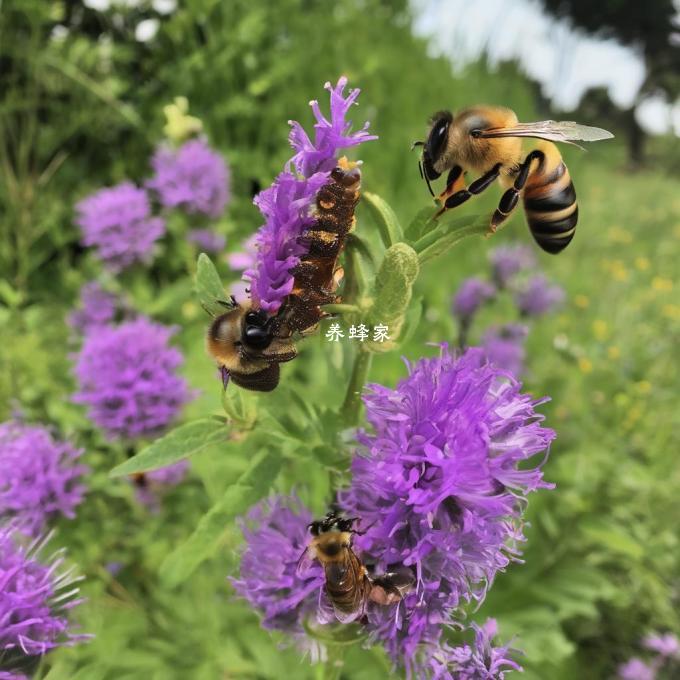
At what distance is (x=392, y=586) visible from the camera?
1100 millimetres

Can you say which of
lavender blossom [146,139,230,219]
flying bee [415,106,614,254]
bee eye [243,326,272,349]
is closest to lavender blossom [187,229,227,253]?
lavender blossom [146,139,230,219]

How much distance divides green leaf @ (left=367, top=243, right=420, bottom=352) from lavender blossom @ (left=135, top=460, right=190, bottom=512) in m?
1.47

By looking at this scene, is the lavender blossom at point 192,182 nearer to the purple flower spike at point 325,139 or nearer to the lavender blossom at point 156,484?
the lavender blossom at point 156,484

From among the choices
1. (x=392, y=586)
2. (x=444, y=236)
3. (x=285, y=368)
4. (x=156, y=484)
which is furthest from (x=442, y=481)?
(x=156, y=484)

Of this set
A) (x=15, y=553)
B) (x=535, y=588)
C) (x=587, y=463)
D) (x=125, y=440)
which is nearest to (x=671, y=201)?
(x=587, y=463)

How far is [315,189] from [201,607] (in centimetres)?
168

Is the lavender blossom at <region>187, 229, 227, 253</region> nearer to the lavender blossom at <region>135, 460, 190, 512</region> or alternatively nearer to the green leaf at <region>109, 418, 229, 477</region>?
the lavender blossom at <region>135, 460, 190, 512</region>

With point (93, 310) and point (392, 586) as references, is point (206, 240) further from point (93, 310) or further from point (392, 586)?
point (392, 586)

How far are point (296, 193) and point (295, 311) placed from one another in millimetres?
206

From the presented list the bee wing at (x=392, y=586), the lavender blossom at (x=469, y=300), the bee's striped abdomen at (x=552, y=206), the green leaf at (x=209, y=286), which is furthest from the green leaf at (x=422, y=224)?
the lavender blossom at (x=469, y=300)

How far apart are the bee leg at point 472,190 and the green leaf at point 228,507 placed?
62 cm

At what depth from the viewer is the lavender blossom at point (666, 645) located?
2.49 meters

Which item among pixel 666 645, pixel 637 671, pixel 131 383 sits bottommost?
→ pixel 637 671

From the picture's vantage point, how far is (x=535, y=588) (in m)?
2.43
